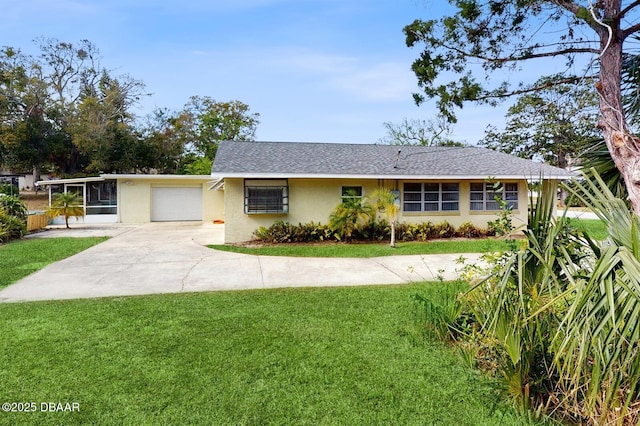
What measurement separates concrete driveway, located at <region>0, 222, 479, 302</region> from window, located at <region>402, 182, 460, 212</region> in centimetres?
412

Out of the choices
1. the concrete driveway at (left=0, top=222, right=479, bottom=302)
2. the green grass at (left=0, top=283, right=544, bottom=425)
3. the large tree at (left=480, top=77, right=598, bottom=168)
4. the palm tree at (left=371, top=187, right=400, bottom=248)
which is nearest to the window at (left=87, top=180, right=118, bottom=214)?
the concrete driveway at (left=0, top=222, right=479, bottom=302)

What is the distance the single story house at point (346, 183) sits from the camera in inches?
520

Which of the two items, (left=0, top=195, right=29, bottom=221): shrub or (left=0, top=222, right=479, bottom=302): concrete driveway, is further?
(left=0, top=195, right=29, bottom=221): shrub

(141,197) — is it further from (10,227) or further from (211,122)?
(211,122)

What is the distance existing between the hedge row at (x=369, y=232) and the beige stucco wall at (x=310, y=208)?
0.96 feet

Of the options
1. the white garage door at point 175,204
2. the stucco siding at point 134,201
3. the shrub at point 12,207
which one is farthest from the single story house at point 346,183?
the shrub at point 12,207

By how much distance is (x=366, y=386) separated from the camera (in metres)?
3.46

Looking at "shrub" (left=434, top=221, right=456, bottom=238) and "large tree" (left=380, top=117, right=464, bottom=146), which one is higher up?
"large tree" (left=380, top=117, right=464, bottom=146)

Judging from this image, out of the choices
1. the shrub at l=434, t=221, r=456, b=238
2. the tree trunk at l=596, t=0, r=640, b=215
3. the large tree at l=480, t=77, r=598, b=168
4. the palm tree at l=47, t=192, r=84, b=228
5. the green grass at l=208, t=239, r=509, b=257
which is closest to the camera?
the tree trunk at l=596, t=0, r=640, b=215

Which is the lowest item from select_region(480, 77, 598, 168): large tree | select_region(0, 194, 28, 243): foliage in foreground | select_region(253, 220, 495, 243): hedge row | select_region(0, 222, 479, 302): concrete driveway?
select_region(0, 222, 479, 302): concrete driveway

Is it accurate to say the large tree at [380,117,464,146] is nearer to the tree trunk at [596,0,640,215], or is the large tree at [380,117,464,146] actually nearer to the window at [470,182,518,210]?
the window at [470,182,518,210]

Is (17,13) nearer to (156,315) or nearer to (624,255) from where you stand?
(156,315)

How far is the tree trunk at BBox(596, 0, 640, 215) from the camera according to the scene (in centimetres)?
354

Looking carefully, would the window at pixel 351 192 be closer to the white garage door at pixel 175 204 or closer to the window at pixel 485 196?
the window at pixel 485 196
